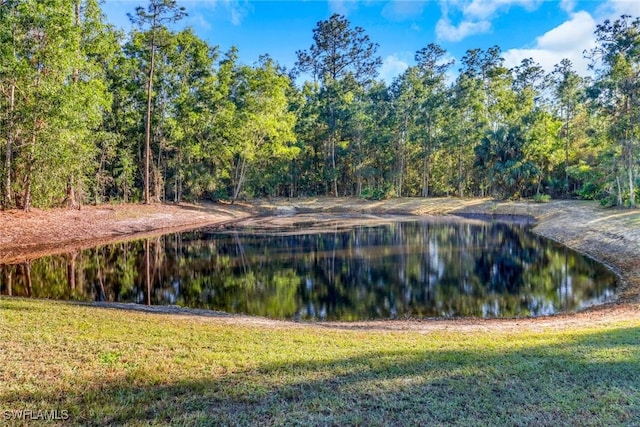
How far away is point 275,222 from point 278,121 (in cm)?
1497

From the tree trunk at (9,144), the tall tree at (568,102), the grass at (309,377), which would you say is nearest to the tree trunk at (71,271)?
the tree trunk at (9,144)

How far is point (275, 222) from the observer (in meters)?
40.4

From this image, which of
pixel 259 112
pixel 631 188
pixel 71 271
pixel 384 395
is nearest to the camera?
pixel 384 395

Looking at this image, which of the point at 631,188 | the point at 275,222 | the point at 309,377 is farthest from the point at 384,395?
the point at 275,222

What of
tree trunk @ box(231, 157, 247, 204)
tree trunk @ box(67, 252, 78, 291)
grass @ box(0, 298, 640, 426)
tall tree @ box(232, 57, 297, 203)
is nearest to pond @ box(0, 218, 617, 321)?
tree trunk @ box(67, 252, 78, 291)

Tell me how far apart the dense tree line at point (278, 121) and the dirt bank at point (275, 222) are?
2164mm

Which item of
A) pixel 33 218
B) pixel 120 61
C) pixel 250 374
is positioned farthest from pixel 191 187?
pixel 250 374

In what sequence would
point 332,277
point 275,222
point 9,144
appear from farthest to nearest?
point 275,222 → point 9,144 → point 332,277

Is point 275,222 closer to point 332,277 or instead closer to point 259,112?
point 259,112

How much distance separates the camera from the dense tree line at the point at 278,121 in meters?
25.4

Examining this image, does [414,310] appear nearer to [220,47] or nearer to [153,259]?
[153,259]

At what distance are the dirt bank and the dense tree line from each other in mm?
2164

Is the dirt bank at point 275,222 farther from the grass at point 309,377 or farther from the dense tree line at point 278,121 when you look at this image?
the grass at point 309,377

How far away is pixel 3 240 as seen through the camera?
22344 millimetres
